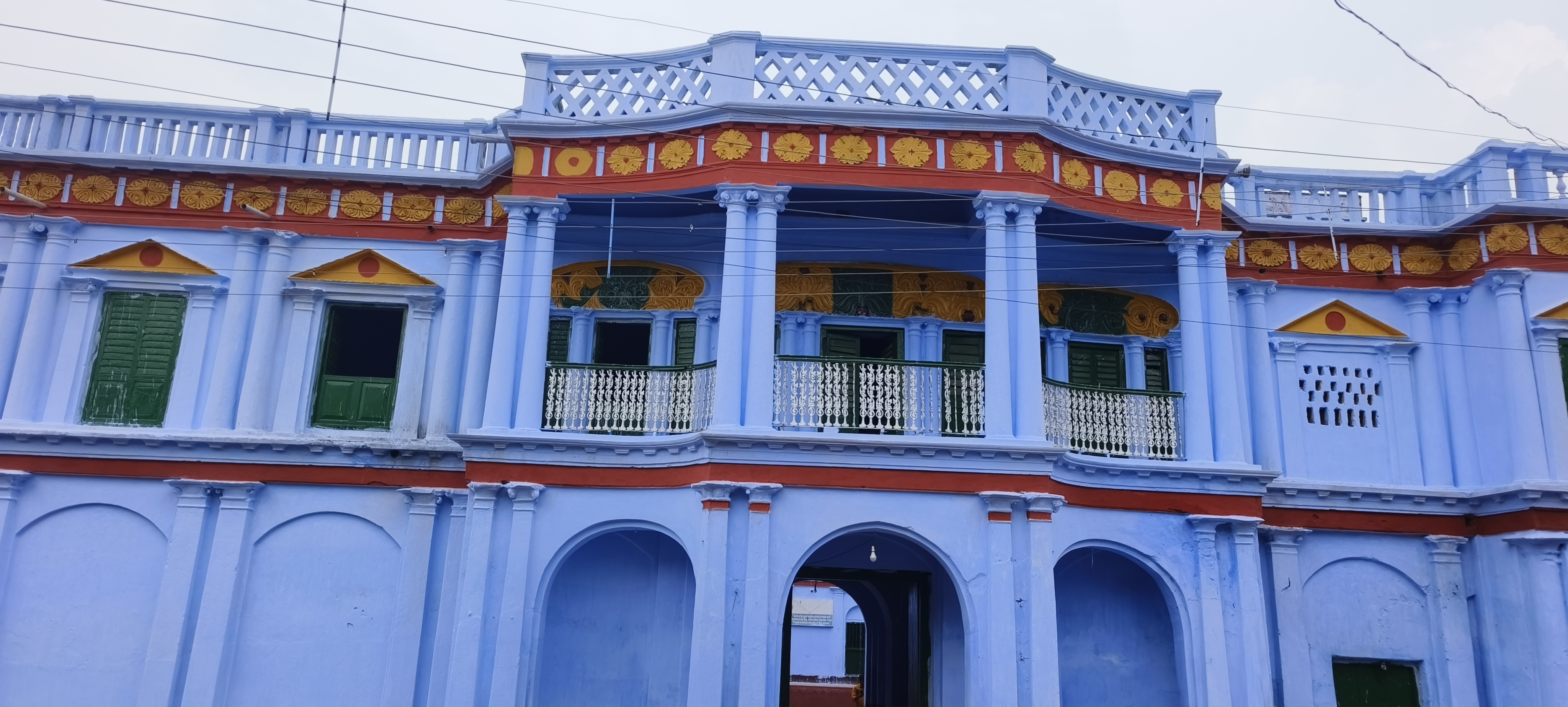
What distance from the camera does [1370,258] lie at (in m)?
13.6

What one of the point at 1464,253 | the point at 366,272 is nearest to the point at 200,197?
the point at 366,272

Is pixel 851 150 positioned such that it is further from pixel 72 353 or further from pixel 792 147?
pixel 72 353

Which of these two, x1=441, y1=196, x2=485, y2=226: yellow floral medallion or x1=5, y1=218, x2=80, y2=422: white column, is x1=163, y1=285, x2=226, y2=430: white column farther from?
x1=441, y1=196, x2=485, y2=226: yellow floral medallion

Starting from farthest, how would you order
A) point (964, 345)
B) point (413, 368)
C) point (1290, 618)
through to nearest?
1. point (964, 345)
2. point (413, 368)
3. point (1290, 618)

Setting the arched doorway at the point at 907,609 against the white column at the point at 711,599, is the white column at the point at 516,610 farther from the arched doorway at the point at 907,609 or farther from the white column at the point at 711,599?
the arched doorway at the point at 907,609

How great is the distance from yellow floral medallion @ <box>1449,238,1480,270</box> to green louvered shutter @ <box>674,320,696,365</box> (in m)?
8.94

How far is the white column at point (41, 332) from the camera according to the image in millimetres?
12586

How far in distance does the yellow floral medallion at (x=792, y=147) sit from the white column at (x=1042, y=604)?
3994 mm

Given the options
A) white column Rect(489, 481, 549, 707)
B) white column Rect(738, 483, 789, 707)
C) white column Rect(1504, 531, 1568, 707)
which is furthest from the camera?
white column Rect(1504, 531, 1568, 707)

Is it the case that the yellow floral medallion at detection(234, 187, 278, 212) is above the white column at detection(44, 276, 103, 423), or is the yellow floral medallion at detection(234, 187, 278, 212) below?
above

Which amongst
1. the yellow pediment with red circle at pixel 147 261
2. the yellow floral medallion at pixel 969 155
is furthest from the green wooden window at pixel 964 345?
the yellow pediment with red circle at pixel 147 261

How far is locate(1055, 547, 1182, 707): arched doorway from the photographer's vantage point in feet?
39.9

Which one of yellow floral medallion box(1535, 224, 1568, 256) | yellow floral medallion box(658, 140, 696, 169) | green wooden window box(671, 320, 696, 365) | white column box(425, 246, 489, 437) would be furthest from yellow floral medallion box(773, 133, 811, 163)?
yellow floral medallion box(1535, 224, 1568, 256)

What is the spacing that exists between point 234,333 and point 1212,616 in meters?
10.9
